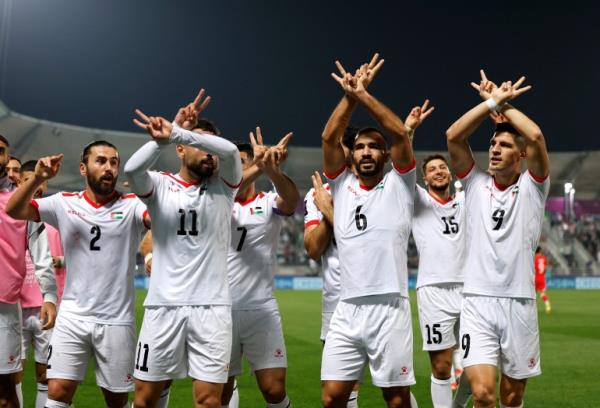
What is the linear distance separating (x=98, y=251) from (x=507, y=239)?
300cm

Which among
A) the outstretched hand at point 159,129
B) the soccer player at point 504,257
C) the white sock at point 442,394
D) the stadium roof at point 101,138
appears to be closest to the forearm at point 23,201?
the outstretched hand at point 159,129

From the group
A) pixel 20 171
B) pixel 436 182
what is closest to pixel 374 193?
pixel 436 182

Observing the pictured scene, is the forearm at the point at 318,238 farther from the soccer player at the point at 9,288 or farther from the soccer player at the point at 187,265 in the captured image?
the soccer player at the point at 9,288

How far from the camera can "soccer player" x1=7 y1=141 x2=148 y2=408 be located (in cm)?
539

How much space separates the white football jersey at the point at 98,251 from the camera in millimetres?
5508

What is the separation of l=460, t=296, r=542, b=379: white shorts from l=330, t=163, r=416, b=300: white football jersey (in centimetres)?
65

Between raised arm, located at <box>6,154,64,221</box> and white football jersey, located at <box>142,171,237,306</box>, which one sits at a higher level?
raised arm, located at <box>6,154,64,221</box>

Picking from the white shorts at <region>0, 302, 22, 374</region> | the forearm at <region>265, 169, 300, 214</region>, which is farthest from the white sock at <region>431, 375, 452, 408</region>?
the white shorts at <region>0, 302, 22, 374</region>

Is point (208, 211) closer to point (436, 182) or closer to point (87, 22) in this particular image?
point (436, 182)

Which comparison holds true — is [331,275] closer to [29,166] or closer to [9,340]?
[9,340]

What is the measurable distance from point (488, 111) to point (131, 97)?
53.6 m

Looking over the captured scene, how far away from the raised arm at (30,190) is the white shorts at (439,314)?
3873 millimetres

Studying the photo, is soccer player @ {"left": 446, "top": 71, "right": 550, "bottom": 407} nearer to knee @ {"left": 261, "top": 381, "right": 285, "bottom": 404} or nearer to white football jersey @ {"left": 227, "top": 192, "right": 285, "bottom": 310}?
knee @ {"left": 261, "top": 381, "right": 285, "bottom": 404}

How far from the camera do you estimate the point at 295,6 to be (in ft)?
188
